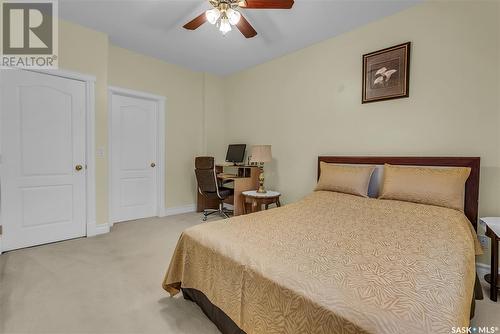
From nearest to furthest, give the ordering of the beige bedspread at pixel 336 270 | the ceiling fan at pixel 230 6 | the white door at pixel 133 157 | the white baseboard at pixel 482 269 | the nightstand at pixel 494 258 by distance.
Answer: the beige bedspread at pixel 336 270 → the nightstand at pixel 494 258 → the ceiling fan at pixel 230 6 → the white baseboard at pixel 482 269 → the white door at pixel 133 157

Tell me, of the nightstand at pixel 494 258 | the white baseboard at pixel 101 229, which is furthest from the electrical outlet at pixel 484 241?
the white baseboard at pixel 101 229

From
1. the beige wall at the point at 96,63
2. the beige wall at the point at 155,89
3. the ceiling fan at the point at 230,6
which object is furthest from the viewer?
the beige wall at the point at 155,89

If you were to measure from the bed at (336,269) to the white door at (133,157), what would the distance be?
251 centimetres

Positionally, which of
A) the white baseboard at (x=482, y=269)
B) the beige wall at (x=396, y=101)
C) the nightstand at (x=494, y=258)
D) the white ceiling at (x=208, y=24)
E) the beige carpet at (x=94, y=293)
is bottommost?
the beige carpet at (x=94, y=293)

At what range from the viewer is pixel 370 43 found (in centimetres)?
287

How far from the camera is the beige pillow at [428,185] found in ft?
6.90

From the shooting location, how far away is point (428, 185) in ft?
7.23

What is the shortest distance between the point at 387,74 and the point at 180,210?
375 cm

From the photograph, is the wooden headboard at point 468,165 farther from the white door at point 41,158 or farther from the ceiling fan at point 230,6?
the white door at point 41,158

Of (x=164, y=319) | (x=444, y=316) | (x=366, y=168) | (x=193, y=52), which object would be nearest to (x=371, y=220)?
(x=366, y=168)

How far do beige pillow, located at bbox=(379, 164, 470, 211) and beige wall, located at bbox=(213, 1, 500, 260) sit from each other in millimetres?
278

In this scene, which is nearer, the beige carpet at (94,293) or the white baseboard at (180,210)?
the beige carpet at (94,293)

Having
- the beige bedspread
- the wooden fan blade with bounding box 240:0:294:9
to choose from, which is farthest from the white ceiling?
the beige bedspread

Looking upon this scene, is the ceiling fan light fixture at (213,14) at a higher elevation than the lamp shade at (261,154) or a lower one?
higher
